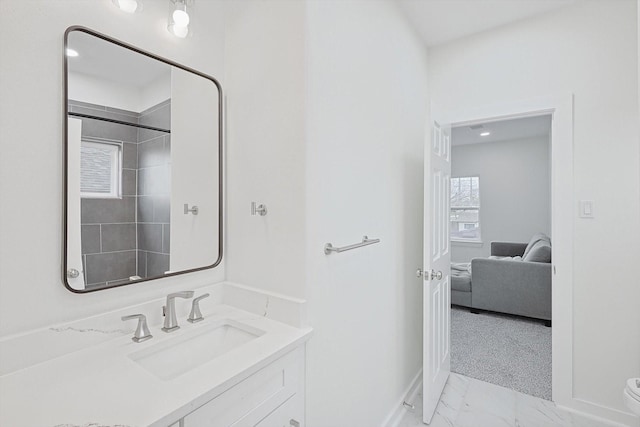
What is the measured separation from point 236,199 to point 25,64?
83cm

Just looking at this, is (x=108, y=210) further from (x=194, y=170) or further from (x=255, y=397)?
(x=255, y=397)

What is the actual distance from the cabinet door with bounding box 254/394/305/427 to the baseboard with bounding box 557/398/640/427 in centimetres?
201

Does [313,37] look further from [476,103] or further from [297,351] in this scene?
[476,103]

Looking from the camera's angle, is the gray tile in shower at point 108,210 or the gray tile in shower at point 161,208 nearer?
the gray tile in shower at point 108,210

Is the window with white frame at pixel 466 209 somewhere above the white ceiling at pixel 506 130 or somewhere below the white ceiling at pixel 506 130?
below

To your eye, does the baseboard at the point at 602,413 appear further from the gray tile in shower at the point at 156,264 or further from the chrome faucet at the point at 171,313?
the gray tile in shower at the point at 156,264

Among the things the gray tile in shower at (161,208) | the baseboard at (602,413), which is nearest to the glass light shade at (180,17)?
the gray tile in shower at (161,208)

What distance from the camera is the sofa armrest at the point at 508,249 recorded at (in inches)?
208

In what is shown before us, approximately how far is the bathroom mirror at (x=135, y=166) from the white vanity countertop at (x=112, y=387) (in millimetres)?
244

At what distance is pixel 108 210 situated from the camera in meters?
1.13

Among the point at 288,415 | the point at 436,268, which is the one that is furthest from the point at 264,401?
the point at 436,268

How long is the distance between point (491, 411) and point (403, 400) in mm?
582

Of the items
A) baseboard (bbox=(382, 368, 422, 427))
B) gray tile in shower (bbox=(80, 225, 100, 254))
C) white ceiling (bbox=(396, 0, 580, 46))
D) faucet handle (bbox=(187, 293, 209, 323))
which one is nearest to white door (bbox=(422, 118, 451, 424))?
baseboard (bbox=(382, 368, 422, 427))

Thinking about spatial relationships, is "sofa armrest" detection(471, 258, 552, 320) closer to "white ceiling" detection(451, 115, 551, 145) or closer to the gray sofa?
the gray sofa
